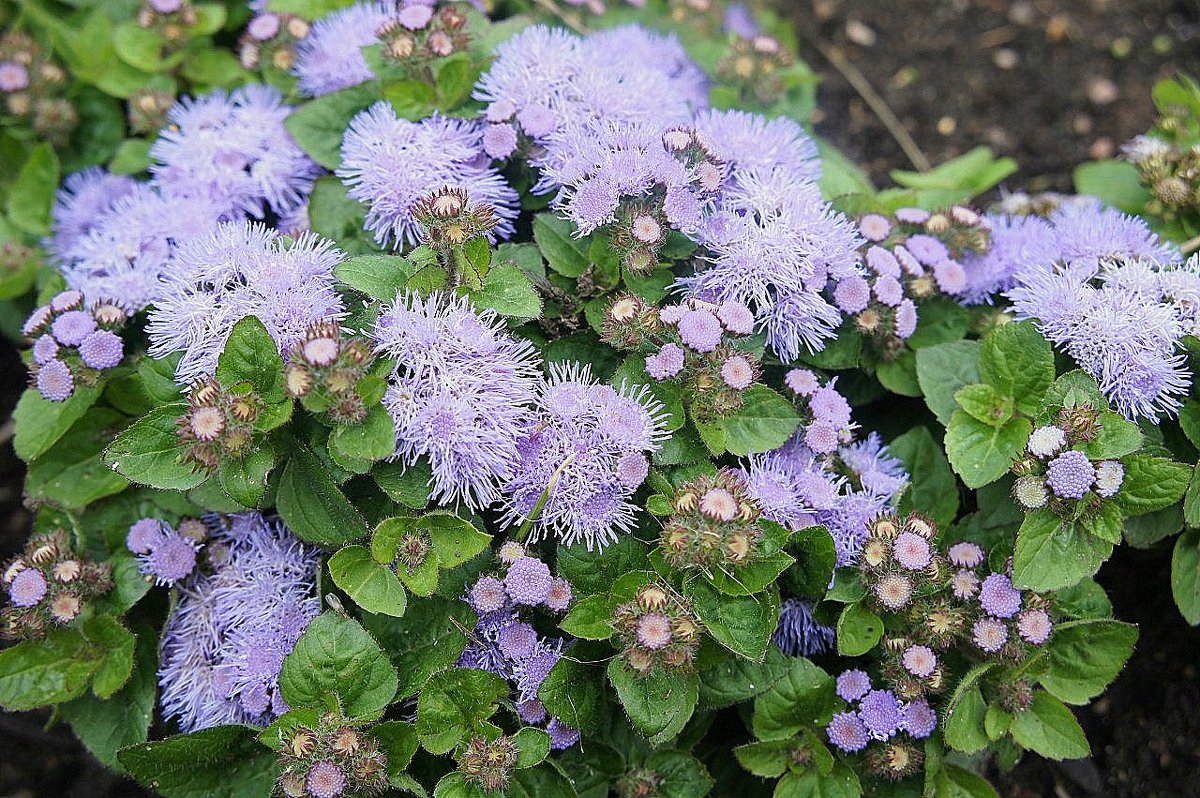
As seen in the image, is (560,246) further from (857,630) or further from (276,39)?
(276,39)

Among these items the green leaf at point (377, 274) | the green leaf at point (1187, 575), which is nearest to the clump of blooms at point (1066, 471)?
the green leaf at point (1187, 575)

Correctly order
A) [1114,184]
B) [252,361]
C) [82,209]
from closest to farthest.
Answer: [252,361] → [82,209] → [1114,184]

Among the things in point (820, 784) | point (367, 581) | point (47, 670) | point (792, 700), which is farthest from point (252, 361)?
point (820, 784)

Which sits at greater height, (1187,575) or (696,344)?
(696,344)

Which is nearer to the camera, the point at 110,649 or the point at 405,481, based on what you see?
the point at 405,481

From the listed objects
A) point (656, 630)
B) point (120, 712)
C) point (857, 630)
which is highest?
point (656, 630)

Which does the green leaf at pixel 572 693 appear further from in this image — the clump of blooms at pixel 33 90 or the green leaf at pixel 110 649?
the clump of blooms at pixel 33 90

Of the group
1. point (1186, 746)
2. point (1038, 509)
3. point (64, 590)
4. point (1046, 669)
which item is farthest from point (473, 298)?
point (1186, 746)
